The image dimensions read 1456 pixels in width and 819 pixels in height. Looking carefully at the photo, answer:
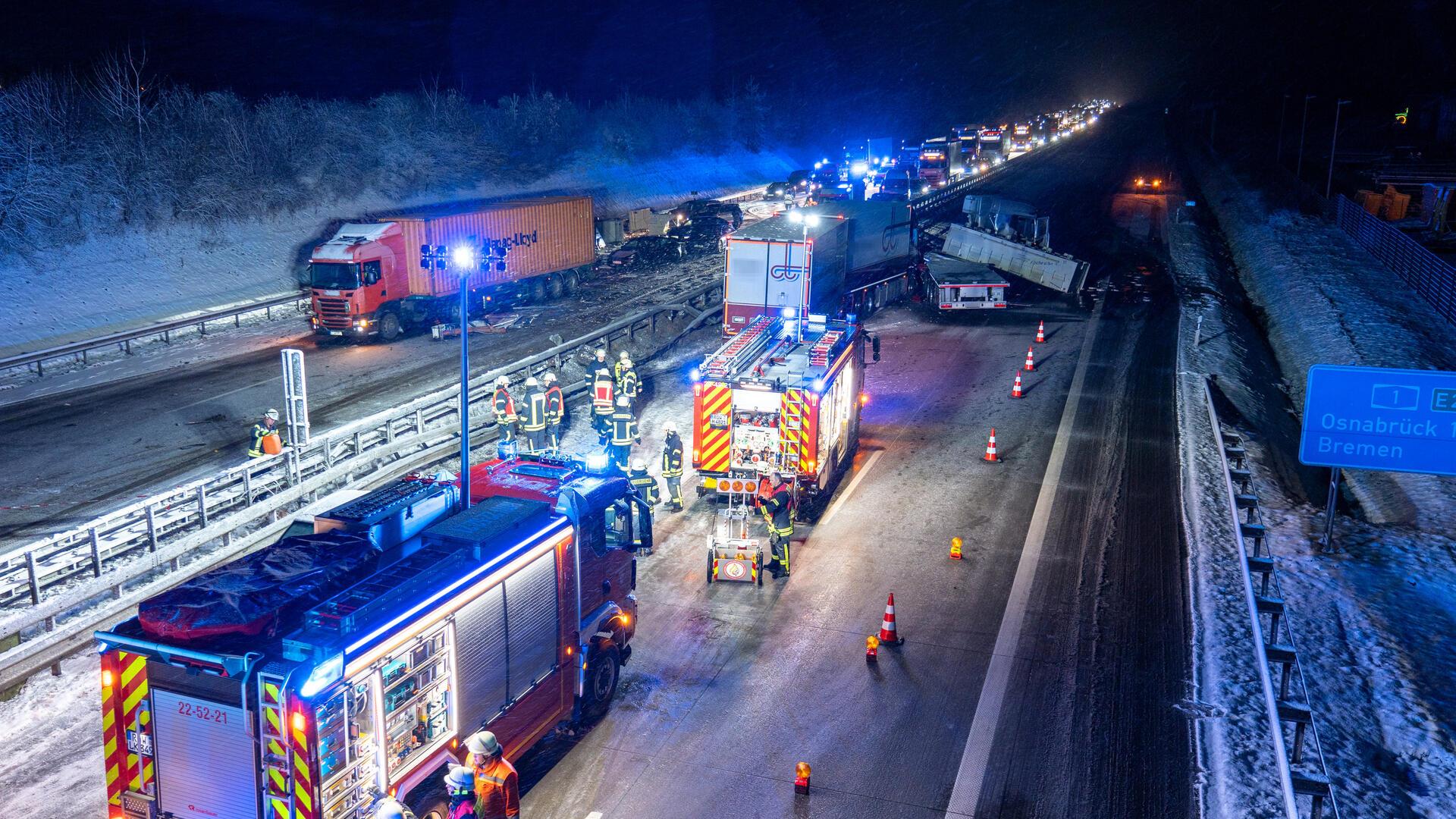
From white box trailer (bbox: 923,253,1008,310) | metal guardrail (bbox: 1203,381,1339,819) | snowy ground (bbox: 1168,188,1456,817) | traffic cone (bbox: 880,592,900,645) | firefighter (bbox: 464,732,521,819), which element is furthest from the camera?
white box trailer (bbox: 923,253,1008,310)

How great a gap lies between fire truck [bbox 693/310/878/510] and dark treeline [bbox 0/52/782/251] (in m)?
26.8

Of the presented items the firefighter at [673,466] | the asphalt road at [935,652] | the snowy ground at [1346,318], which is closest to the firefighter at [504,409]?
the firefighter at [673,466]

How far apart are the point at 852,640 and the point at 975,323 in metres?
21.7

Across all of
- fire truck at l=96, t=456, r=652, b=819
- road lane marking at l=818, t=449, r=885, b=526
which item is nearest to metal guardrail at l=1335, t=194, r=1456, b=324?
road lane marking at l=818, t=449, r=885, b=526

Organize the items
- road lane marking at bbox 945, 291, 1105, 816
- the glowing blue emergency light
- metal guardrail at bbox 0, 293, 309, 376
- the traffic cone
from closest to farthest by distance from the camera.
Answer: the glowing blue emergency light → road lane marking at bbox 945, 291, 1105, 816 → the traffic cone → metal guardrail at bbox 0, 293, 309, 376

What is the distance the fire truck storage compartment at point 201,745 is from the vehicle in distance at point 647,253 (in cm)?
3576

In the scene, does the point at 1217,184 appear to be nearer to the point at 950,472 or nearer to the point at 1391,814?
the point at 950,472

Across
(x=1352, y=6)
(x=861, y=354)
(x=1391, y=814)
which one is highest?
(x=1352, y=6)

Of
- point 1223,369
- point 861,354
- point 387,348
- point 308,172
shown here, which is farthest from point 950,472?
point 308,172

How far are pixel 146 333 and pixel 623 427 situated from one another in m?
17.3

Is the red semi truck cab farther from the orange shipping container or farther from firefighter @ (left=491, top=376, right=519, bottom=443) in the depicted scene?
firefighter @ (left=491, top=376, right=519, bottom=443)

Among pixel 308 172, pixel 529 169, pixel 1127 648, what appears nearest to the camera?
pixel 1127 648

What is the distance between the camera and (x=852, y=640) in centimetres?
1315

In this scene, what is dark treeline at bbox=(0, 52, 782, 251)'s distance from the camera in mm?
35562
